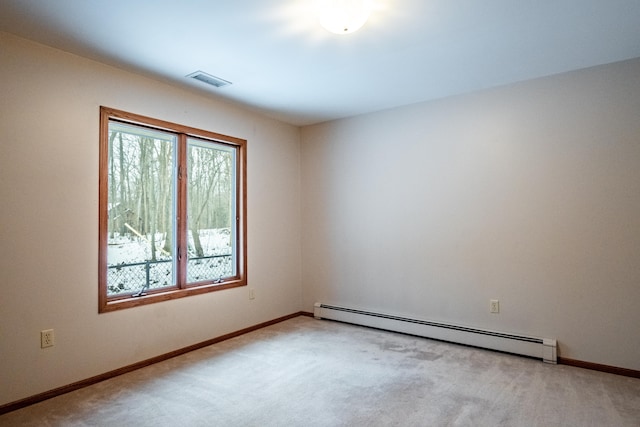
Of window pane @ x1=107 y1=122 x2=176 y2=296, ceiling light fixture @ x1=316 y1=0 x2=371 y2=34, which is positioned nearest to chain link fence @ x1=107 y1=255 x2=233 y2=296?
window pane @ x1=107 y1=122 x2=176 y2=296

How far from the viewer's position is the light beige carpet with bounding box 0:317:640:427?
2209 millimetres

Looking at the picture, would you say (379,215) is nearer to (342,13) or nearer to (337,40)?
(337,40)

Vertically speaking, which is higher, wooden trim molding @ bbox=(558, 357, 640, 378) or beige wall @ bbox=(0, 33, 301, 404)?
beige wall @ bbox=(0, 33, 301, 404)

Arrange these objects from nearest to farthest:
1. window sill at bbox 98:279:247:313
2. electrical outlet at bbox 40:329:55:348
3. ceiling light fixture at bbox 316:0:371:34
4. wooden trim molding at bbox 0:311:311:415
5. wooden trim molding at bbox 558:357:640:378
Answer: ceiling light fixture at bbox 316:0:371:34 → wooden trim molding at bbox 0:311:311:415 → electrical outlet at bbox 40:329:55:348 → wooden trim molding at bbox 558:357:640:378 → window sill at bbox 98:279:247:313

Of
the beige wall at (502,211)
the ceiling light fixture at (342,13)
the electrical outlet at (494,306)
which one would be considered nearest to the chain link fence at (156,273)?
the beige wall at (502,211)

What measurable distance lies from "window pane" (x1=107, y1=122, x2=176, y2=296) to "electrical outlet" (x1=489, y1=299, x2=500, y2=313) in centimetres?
301

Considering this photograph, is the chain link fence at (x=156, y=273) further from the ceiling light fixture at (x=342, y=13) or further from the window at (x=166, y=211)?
the ceiling light fixture at (x=342, y=13)

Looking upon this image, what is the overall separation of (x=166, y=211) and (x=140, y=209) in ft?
0.84

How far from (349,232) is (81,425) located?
10.0ft

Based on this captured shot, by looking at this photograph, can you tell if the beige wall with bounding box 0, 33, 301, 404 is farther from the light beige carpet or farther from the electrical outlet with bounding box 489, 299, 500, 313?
the electrical outlet with bounding box 489, 299, 500, 313

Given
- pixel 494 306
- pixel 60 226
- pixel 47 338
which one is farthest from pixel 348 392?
pixel 60 226

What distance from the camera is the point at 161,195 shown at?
339cm

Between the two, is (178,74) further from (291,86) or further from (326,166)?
(326,166)

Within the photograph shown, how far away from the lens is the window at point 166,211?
3012 mm
